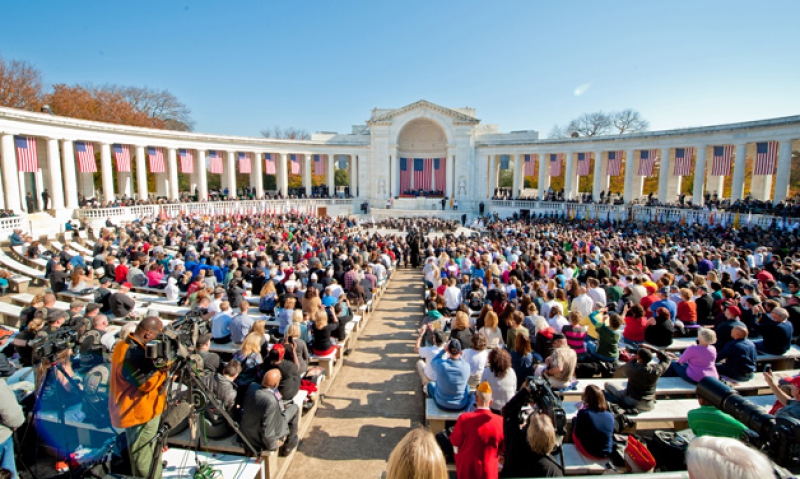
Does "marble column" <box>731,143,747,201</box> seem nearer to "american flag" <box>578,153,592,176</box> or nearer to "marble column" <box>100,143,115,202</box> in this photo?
"american flag" <box>578,153,592,176</box>

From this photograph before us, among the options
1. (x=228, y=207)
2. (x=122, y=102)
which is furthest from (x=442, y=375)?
(x=122, y=102)

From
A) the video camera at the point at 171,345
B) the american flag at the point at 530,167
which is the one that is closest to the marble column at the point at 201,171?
the american flag at the point at 530,167

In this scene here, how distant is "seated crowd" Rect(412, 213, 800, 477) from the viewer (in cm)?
410

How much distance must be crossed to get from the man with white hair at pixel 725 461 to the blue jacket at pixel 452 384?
Result: 366cm

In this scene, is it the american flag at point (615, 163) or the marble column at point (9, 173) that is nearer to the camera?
the marble column at point (9, 173)

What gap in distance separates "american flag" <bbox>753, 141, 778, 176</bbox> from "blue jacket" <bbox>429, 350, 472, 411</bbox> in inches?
1271

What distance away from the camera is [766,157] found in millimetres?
27344

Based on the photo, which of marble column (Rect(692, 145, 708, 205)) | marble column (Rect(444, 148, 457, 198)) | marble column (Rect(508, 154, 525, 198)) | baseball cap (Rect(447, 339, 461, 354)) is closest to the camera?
baseball cap (Rect(447, 339, 461, 354))

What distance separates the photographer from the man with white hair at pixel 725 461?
7.08 feet

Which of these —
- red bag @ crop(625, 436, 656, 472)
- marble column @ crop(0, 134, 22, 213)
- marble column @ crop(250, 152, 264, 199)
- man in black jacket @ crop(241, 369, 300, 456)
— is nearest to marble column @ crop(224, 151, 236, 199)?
marble column @ crop(250, 152, 264, 199)

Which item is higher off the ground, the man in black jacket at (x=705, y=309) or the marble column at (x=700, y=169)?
the marble column at (x=700, y=169)

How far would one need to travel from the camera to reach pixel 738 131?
30016 millimetres

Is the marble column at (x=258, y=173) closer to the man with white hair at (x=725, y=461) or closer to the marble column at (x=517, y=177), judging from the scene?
the marble column at (x=517, y=177)

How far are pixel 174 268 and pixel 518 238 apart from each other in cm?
1584
